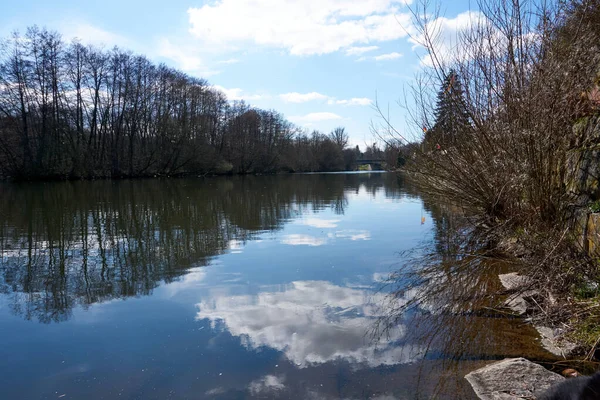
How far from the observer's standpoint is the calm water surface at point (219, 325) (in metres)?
3.93

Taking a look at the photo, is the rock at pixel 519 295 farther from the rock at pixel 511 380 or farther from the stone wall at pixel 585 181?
the rock at pixel 511 380

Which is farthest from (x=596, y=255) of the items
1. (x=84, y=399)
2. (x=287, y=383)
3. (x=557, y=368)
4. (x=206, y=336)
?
(x=84, y=399)

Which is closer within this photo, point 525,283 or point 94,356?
point 94,356

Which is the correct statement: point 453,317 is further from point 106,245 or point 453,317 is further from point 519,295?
point 106,245

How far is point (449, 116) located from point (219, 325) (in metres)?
6.37

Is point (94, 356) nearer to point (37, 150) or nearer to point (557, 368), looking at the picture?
point (557, 368)

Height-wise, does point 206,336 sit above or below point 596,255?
below

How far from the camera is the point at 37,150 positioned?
39750 millimetres

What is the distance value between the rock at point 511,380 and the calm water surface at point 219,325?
0.15 m

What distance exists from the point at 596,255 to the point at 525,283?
43.3 inches

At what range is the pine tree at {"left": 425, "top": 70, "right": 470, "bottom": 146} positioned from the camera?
8320 mm

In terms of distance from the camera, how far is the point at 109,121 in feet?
156

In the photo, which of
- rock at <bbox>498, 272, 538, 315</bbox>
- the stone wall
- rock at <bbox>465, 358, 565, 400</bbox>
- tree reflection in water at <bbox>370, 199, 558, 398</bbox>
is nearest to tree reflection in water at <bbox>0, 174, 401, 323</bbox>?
tree reflection in water at <bbox>370, 199, 558, 398</bbox>

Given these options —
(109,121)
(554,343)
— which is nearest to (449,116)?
(554,343)
